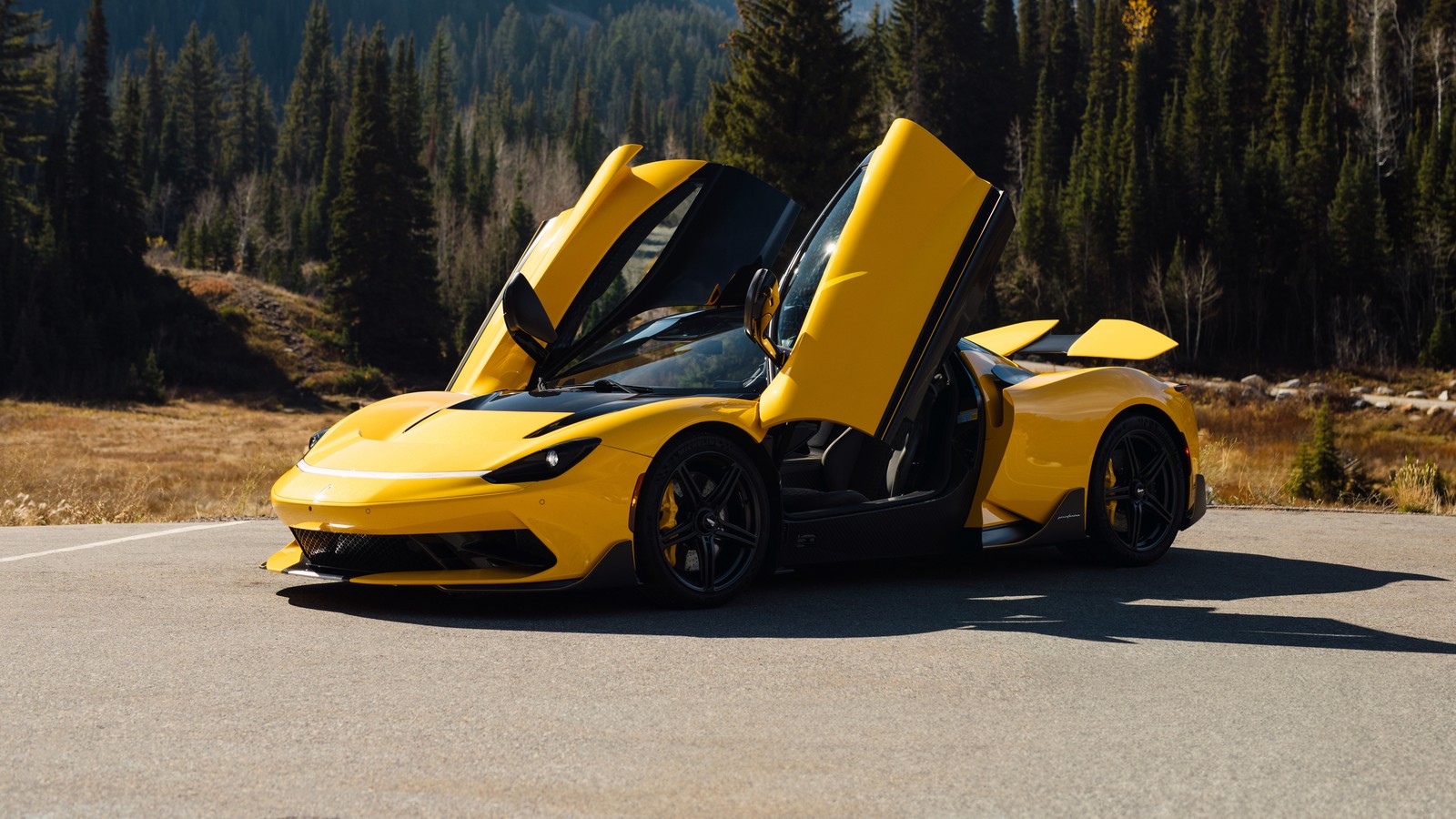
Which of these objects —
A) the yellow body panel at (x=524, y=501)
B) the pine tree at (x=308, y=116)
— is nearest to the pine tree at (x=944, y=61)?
the pine tree at (x=308, y=116)

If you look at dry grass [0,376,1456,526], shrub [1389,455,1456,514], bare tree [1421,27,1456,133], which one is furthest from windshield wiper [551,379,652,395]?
bare tree [1421,27,1456,133]

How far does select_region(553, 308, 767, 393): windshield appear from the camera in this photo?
252 inches

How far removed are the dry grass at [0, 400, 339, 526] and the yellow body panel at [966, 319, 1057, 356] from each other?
638 cm

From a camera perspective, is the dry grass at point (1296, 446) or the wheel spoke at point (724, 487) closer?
the wheel spoke at point (724, 487)

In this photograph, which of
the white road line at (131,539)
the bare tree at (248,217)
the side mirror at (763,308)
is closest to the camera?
the side mirror at (763,308)

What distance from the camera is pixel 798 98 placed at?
39.3 metres

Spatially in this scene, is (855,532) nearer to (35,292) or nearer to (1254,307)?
(35,292)

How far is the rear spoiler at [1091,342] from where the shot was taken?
7477 millimetres

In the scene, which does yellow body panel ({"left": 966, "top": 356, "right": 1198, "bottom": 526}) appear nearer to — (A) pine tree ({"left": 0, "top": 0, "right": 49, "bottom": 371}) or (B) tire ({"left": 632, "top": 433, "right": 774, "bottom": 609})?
(B) tire ({"left": 632, "top": 433, "right": 774, "bottom": 609})

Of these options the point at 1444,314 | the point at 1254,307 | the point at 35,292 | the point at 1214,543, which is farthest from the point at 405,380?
the point at 1214,543

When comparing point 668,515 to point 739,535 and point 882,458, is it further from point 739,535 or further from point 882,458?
point 882,458

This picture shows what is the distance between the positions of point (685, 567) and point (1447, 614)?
3.22 meters

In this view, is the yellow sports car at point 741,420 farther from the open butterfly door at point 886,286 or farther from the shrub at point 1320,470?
the shrub at point 1320,470

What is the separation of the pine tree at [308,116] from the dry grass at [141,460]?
67983 mm
